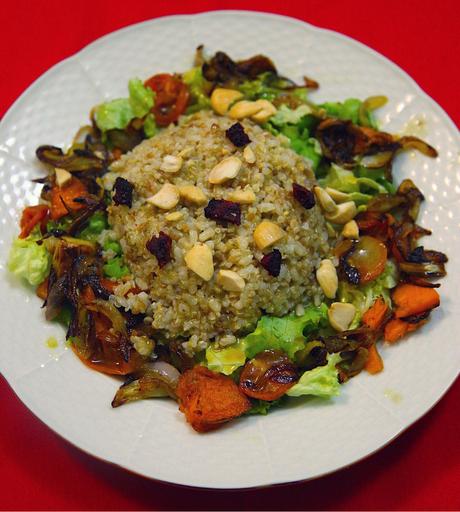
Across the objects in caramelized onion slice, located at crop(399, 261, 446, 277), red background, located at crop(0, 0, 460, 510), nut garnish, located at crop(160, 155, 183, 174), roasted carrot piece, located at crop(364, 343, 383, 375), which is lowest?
red background, located at crop(0, 0, 460, 510)

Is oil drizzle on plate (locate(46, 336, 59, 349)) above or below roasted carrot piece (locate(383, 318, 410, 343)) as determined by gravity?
below

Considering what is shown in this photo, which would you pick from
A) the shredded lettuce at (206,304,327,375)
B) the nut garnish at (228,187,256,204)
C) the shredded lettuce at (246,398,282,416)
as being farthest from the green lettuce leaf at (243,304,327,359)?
the nut garnish at (228,187,256,204)

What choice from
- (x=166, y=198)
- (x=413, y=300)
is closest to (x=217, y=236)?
(x=166, y=198)

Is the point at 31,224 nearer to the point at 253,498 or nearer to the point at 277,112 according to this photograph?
the point at 277,112

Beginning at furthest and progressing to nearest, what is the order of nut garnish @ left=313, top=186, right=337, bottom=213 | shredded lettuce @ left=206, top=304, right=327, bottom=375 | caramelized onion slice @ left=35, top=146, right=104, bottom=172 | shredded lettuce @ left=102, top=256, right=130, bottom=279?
1. caramelized onion slice @ left=35, top=146, right=104, bottom=172
2. nut garnish @ left=313, top=186, right=337, bottom=213
3. shredded lettuce @ left=102, top=256, right=130, bottom=279
4. shredded lettuce @ left=206, top=304, right=327, bottom=375

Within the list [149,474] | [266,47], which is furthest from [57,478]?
[266,47]

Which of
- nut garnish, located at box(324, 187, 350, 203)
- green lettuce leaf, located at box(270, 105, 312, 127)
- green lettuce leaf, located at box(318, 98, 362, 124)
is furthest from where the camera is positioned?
green lettuce leaf, located at box(318, 98, 362, 124)

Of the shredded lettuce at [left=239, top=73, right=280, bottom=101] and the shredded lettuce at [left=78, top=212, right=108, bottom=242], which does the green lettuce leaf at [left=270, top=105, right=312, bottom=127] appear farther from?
the shredded lettuce at [left=78, top=212, right=108, bottom=242]

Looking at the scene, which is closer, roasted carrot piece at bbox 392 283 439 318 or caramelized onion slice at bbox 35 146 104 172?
roasted carrot piece at bbox 392 283 439 318
